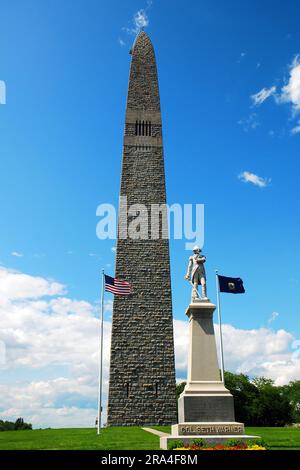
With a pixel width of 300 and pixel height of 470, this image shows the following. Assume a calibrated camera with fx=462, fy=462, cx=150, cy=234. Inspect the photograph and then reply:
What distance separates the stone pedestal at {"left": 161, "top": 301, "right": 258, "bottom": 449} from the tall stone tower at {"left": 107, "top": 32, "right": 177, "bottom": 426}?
1891 centimetres

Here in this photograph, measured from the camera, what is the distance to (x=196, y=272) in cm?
1537

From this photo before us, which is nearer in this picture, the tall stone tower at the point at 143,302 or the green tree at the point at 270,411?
the tall stone tower at the point at 143,302

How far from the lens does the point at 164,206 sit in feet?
122

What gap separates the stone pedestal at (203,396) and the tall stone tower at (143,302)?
18.9m

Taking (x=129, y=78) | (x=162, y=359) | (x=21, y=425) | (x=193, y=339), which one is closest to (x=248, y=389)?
(x=21, y=425)

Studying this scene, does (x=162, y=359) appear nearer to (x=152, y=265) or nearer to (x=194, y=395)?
(x=152, y=265)

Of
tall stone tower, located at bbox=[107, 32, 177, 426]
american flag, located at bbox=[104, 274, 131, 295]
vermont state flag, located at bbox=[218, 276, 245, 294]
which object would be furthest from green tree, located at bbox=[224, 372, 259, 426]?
vermont state flag, located at bbox=[218, 276, 245, 294]

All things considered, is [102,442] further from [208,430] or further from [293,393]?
[293,393]

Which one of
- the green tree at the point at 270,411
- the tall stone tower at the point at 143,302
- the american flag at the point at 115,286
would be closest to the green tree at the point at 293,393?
the green tree at the point at 270,411

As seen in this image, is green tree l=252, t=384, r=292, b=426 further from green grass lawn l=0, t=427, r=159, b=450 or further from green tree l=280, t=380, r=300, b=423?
green grass lawn l=0, t=427, r=159, b=450

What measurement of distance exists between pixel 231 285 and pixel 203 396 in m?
10.5

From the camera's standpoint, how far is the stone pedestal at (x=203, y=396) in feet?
41.7

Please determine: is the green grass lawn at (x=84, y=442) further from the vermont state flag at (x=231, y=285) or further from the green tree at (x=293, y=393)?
the green tree at (x=293, y=393)
